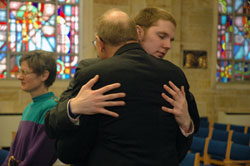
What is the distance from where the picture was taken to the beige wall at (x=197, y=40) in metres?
12.0

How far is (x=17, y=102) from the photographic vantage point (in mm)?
11312

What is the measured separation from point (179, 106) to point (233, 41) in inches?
503

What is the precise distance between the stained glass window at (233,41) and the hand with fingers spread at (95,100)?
490 inches

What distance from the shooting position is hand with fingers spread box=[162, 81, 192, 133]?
1.87 meters

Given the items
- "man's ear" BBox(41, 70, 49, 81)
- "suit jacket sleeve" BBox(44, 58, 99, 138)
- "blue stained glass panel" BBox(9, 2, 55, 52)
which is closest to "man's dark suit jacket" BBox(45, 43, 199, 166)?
"suit jacket sleeve" BBox(44, 58, 99, 138)

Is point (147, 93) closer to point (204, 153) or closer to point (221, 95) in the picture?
point (204, 153)

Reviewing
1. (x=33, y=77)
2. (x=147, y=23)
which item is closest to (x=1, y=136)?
(x=33, y=77)

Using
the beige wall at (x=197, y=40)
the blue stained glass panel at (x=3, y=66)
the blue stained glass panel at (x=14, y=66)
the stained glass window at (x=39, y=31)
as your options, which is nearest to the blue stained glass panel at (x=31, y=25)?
the stained glass window at (x=39, y=31)

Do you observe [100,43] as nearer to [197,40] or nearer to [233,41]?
[197,40]

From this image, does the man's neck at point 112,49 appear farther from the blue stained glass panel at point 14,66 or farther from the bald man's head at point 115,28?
the blue stained glass panel at point 14,66

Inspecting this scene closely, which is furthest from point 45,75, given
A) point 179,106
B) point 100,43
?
point 179,106

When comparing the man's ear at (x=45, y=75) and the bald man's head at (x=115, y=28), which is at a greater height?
the bald man's head at (x=115, y=28)

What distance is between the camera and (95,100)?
70.0 inches

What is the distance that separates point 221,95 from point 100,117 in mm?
11992
